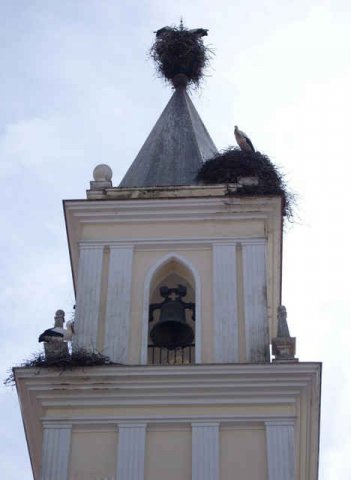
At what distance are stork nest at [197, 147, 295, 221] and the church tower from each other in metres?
0.05

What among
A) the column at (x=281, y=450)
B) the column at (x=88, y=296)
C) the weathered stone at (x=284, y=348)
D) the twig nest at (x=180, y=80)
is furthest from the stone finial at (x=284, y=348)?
the twig nest at (x=180, y=80)

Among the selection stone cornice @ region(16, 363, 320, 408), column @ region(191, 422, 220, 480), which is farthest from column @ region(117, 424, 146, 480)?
column @ region(191, 422, 220, 480)

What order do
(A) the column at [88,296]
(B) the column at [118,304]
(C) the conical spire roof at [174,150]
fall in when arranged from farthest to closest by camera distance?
(C) the conical spire roof at [174,150], (A) the column at [88,296], (B) the column at [118,304]

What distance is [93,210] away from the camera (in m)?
19.2

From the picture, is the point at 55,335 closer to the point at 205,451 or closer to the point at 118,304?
the point at 118,304

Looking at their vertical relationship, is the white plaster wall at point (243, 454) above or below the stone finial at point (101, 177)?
below

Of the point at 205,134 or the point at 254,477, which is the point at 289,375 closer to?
the point at 254,477

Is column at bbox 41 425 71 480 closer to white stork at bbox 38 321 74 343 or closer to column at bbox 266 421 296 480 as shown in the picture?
white stork at bbox 38 321 74 343

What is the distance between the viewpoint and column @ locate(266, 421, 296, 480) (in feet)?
52.1

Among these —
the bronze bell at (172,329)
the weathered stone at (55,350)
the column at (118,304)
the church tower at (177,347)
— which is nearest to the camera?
the church tower at (177,347)

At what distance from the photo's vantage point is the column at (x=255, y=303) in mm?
17297

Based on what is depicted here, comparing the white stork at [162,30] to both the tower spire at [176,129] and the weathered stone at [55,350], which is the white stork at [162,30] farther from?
the weathered stone at [55,350]

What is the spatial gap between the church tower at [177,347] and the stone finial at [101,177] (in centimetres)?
2

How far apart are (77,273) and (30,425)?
2.45 metres
